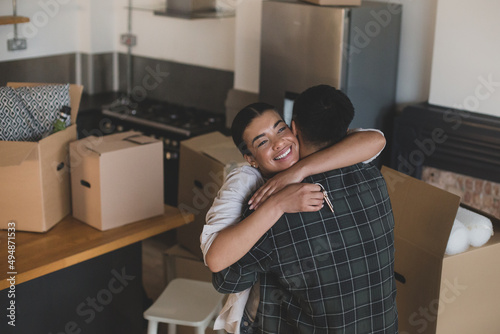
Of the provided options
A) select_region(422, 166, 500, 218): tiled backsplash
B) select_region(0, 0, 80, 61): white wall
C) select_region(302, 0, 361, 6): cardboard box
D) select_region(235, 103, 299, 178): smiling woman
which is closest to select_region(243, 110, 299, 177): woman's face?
select_region(235, 103, 299, 178): smiling woman

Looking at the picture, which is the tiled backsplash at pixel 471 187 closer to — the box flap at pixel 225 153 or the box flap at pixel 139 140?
the box flap at pixel 225 153

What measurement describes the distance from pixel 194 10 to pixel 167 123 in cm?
78

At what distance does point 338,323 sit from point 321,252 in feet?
0.64

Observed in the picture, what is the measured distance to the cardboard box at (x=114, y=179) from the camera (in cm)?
241

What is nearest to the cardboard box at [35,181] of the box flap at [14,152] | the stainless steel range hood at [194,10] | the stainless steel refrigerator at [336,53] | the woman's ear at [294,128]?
the box flap at [14,152]

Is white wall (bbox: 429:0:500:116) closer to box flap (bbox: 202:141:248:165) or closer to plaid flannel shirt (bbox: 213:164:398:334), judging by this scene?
box flap (bbox: 202:141:248:165)

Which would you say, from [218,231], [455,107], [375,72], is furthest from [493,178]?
[218,231]

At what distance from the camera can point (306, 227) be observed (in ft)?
4.88

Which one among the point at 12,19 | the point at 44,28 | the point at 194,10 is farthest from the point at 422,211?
the point at 44,28

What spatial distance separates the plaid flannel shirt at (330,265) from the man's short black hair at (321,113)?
0.11 meters

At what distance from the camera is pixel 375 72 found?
3389mm

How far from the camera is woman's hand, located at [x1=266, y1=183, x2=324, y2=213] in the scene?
1.46 meters

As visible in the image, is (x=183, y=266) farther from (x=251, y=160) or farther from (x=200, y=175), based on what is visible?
(x=251, y=160)

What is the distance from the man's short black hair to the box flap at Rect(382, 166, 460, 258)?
0.61 metres
